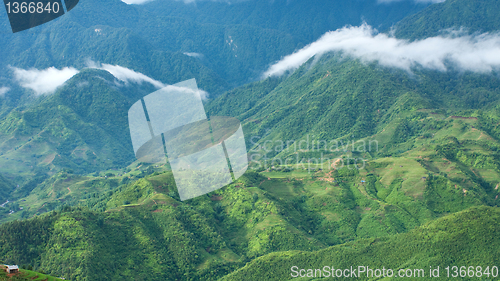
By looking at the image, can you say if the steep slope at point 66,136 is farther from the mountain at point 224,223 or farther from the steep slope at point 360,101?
the mountain at point 224,223

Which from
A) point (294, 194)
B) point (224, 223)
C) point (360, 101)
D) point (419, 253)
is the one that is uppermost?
point (360, 101)

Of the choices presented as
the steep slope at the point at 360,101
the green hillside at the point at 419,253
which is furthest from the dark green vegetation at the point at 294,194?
the steep slope at the point at 360,101

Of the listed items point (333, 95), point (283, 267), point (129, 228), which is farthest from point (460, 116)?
point (129, 228)

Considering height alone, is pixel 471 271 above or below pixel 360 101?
above

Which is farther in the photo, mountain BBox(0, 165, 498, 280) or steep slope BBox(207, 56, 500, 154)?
steep slope BBox(207, 56, 500, 154)

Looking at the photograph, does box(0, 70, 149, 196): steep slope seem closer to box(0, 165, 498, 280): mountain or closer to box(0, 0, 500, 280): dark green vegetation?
box(0, 0, 500, 280): dark green vegetation

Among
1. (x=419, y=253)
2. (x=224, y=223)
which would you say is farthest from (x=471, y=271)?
(x=224, y=223)

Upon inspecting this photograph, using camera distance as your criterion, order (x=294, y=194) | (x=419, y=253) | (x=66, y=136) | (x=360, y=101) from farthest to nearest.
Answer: (x=66, y=136)
(x=360, y=101)
(x=294, y=194)
(x=419, y=253)

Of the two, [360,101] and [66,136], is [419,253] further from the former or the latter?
[66,136]

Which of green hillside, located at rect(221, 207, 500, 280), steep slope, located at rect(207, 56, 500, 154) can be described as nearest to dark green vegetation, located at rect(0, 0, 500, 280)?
green hillside, located at rect(221, 207, 500, 280)
